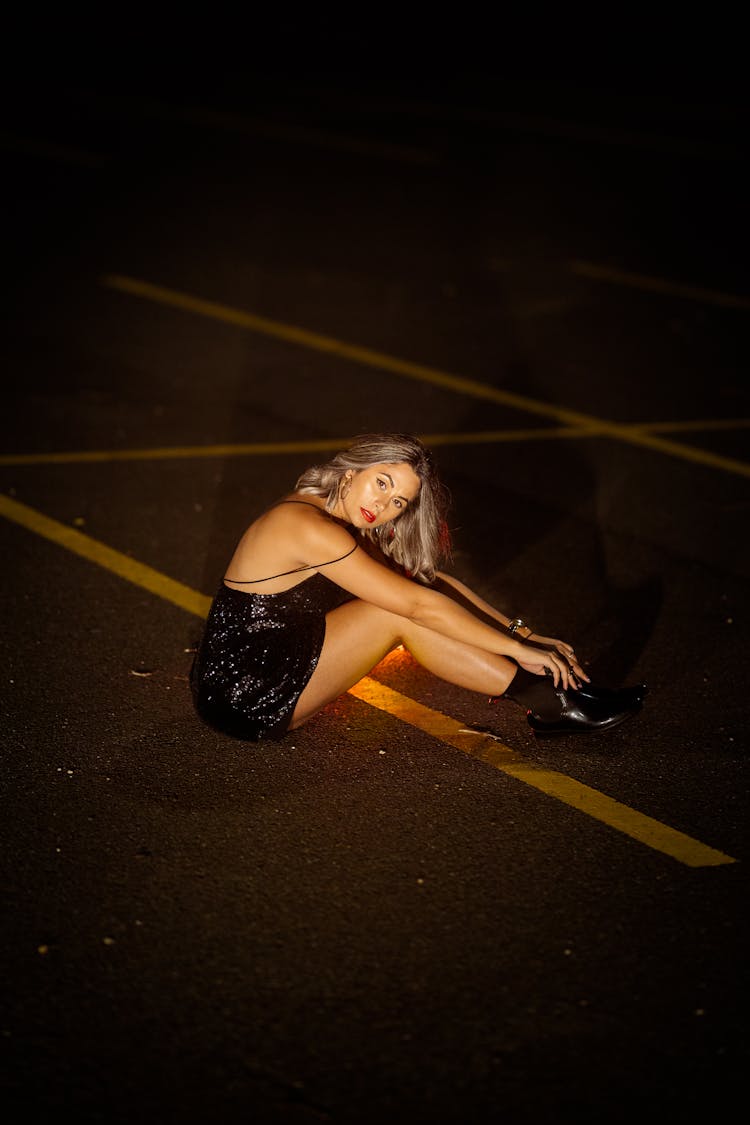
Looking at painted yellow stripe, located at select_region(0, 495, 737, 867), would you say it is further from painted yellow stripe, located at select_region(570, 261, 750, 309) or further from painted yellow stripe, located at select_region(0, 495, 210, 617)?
painted yellow stripe, located at select_region(570, 261, 750, 309)

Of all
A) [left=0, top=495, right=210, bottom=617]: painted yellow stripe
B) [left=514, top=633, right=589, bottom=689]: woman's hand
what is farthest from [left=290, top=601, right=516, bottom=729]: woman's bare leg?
[left=0, top=495, right=210, bottom=617]: painted yellow stripe

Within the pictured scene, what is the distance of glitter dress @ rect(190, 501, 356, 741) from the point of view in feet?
14.0

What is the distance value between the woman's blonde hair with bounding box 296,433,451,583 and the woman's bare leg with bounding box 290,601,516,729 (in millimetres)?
251

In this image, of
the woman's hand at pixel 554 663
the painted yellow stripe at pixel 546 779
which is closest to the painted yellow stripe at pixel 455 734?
the painted yellow stripe at pixel 546 779

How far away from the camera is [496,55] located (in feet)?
87.0

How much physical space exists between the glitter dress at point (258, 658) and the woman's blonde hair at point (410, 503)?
32 cm

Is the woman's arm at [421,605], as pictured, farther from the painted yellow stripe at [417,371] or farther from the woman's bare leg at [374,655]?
the painted yellow stripe at [417,371]

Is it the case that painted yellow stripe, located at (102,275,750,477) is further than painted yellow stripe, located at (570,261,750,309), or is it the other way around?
painted yellow stripe, located at (570,261,750,309)

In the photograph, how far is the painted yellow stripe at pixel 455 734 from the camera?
12.8 ft

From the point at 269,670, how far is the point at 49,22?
85.2ft

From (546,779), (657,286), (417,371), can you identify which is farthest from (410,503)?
(657,286)

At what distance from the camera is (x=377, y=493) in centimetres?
423

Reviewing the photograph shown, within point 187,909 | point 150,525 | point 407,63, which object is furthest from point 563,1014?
point 407,63

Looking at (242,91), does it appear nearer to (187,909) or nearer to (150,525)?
(150,525)
